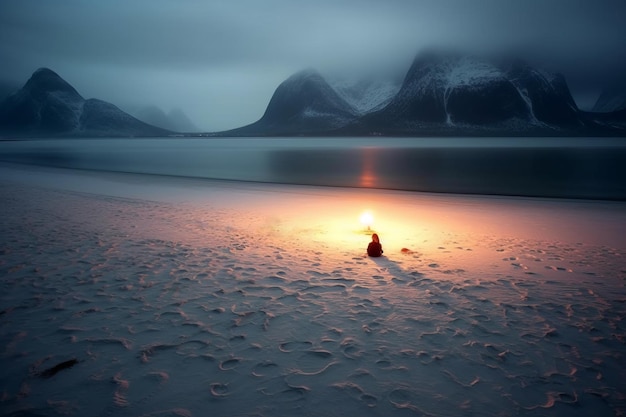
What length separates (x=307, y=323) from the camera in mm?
6234

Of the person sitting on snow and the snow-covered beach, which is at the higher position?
the person sitting on snow

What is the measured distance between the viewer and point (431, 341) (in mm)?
5695

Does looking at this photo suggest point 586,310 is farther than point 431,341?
Yes

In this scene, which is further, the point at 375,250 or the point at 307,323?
the point at 375,250

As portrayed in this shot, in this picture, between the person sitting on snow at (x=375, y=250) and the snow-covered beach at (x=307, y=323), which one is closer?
the snow-covered beach at (x=307, y=323)

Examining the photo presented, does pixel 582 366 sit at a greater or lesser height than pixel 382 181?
lesser

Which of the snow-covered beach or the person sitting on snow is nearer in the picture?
the snow-covered beach

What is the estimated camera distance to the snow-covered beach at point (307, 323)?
448cm

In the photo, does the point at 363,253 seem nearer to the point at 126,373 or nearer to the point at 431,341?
the point at 431,341

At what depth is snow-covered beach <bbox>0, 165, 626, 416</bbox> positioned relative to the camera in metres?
4.48

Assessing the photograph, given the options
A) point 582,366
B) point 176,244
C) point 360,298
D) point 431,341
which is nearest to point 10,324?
point 176,244

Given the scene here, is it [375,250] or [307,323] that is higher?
[375,250]

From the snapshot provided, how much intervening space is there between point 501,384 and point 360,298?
3.01 m

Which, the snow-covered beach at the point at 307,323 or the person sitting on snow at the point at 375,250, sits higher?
the person sitting on snow at the point at 375,250
